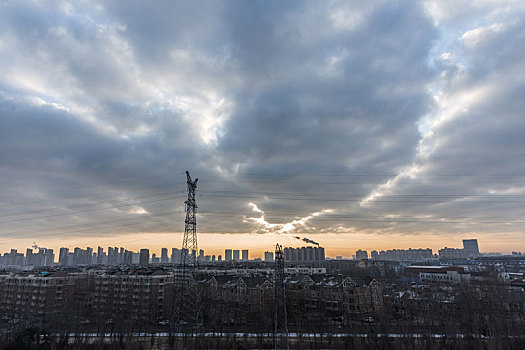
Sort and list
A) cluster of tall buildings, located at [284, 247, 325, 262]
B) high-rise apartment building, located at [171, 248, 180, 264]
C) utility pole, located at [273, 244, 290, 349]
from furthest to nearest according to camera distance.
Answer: cluster of tall buildings, located at [284, 247, 325, 262], high-rise apartment building, located at [171, 248, 180, 264], utility pole, located at [273, 244, 290, 349]

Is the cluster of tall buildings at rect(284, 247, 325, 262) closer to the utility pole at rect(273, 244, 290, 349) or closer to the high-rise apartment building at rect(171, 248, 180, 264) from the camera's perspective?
the high-rise apartment building at rect(171, 248, 180, 264)

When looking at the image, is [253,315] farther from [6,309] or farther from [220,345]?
[6,309]

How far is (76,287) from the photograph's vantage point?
5756cm

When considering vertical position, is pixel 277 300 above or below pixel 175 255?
above

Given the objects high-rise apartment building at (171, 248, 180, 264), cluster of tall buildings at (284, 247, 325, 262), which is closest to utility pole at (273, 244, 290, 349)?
cluster of tall buildings at (284, 247, 325, 262)

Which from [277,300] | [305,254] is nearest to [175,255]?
[305,254]

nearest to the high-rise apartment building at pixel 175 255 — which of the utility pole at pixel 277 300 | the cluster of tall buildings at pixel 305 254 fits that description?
the cluster of tall buildings at pixel 305 254

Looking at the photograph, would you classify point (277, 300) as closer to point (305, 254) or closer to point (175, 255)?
point (305, 254)

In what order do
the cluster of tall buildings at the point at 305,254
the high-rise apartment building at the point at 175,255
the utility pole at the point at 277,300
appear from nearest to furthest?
the utility pole at the point at 277,300
the high-rise apartment building at the point at 175,255
the cluster of tall buildings at the point at 305,254

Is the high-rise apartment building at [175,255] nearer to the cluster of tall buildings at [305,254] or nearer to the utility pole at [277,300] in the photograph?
the cluster of tall buildings at [305,254]

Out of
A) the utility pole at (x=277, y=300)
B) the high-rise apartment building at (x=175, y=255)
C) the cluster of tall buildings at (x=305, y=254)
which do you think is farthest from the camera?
the cluster of tall buildings at (x=305, y=254)

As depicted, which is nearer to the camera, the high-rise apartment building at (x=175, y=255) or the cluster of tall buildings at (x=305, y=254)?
the high-rise apartment building at (x=175, y=255)

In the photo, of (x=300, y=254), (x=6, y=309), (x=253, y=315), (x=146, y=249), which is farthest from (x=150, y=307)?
(x=300, y=254)

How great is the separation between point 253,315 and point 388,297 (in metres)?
22.0
